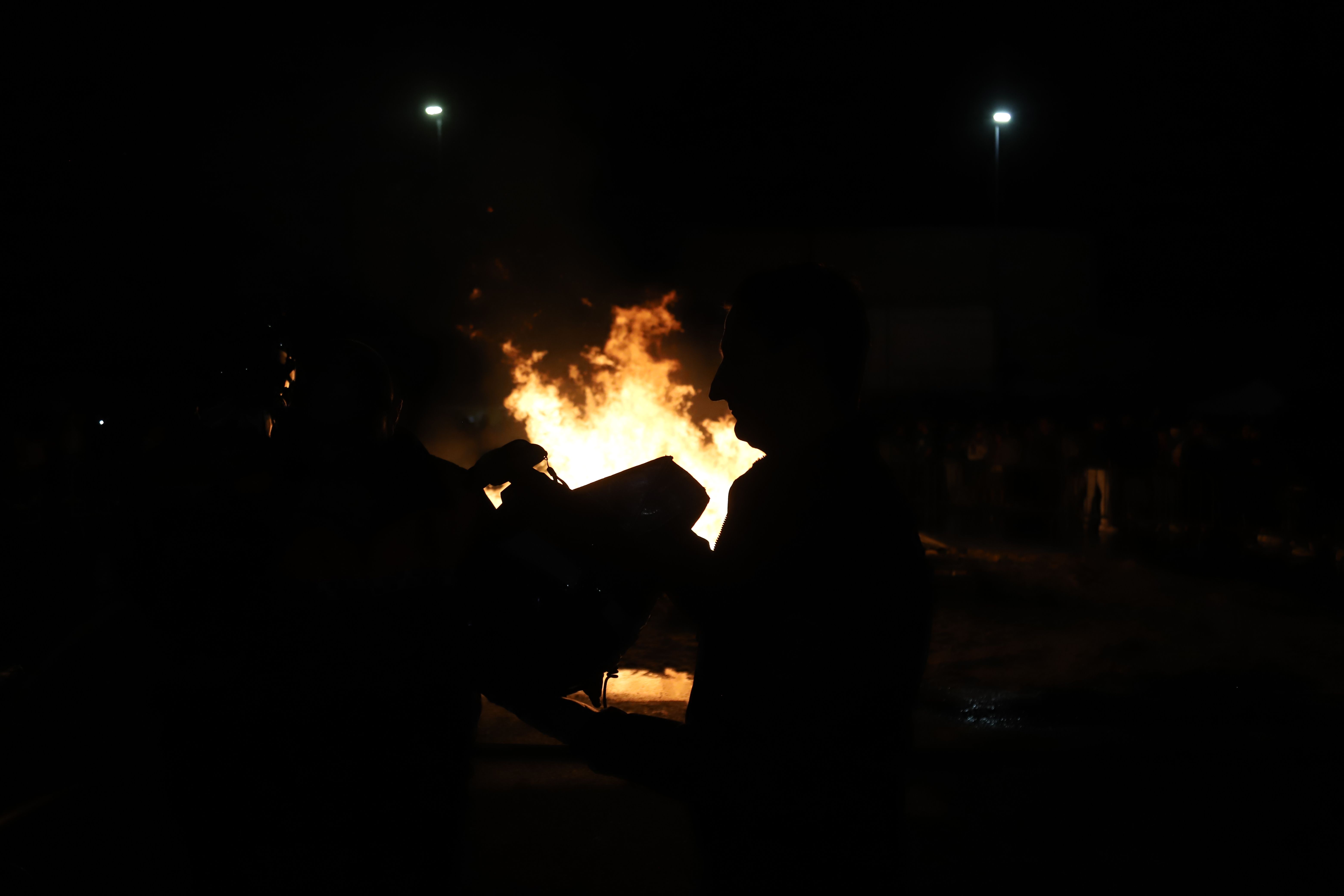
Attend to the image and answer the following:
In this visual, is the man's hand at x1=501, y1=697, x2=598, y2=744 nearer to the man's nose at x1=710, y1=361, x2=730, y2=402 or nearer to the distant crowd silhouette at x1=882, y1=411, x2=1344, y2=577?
the man's nose at x1=710, y1=361, x2=730, y2=402

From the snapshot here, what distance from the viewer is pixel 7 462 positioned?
15977mm

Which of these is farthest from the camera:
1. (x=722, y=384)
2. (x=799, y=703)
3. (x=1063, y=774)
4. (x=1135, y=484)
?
(x=1135, y=484)

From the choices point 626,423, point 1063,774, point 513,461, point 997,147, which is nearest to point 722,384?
point 513,461

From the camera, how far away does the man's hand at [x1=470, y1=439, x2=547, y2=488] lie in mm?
2139

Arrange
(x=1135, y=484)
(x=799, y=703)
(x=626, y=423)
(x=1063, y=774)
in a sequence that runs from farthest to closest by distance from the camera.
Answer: (x=1135, y=484)
(x=626, y=423)
(x=1063, y=774)
(x=799, y=703)

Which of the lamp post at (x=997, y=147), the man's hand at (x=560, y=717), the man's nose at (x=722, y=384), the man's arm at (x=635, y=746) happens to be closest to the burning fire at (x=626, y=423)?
the man's nose at (x=722, y=384)

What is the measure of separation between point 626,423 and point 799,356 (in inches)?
317

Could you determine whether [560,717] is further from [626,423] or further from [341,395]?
[626,423]

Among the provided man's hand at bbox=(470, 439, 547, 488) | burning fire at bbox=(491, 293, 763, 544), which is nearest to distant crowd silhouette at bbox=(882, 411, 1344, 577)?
burning fire at bbox=(491, 293, 763, 544)

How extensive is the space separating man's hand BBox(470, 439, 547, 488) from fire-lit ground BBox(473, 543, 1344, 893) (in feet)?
2.89

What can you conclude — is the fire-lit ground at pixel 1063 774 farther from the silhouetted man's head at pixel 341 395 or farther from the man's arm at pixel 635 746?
the silhouetted man's head at pixel 341 395

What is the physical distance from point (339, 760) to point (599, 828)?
2332mm

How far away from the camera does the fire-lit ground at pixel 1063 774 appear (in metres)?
3.88

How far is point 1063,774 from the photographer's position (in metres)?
4.87
